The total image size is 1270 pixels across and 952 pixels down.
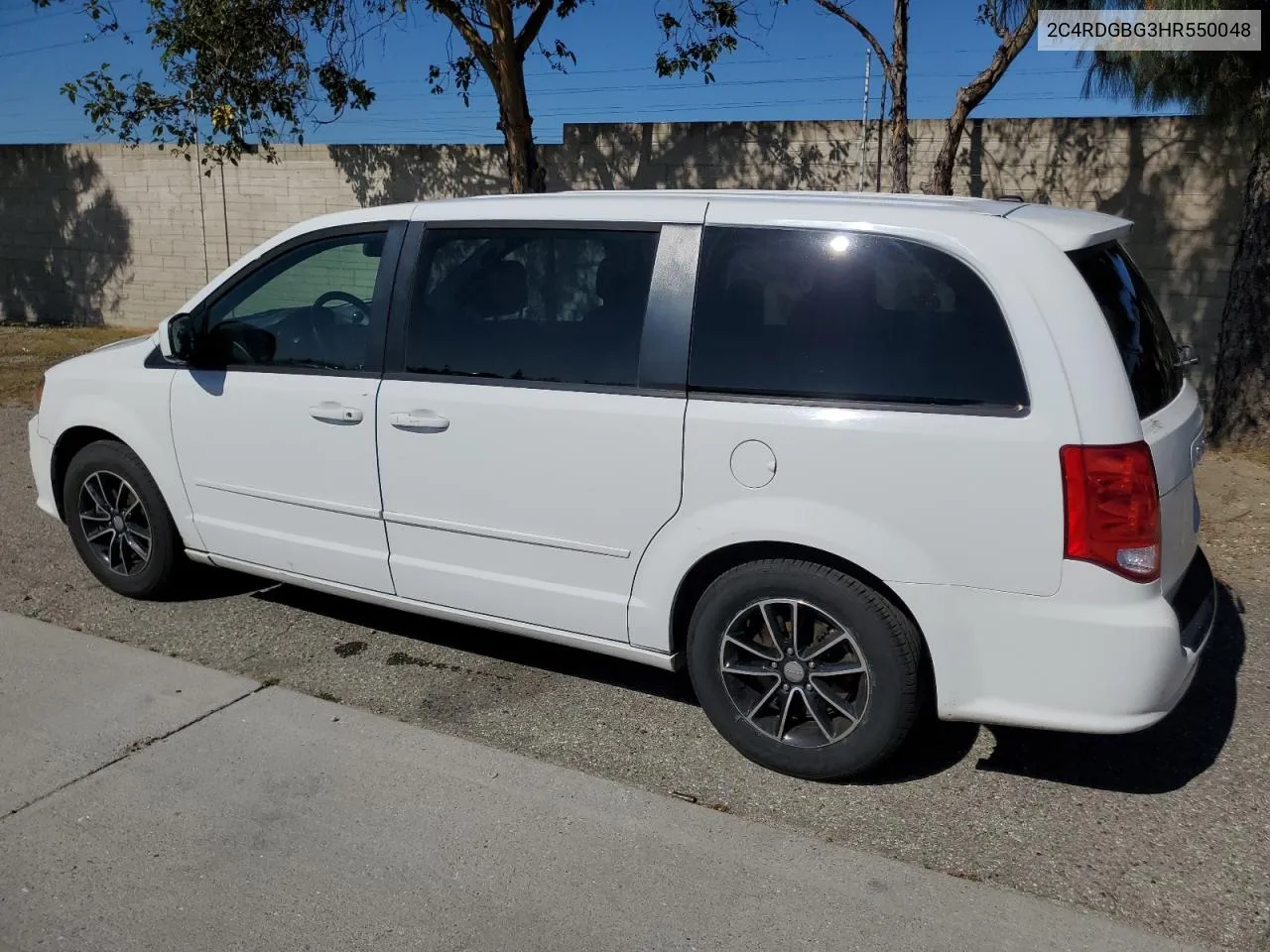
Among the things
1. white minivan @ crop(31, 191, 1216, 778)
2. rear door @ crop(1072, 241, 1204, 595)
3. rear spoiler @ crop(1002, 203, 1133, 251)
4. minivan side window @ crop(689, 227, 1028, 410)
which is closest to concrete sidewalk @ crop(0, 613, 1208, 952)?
white minivan @ crop(31, 191, 1216, 778)

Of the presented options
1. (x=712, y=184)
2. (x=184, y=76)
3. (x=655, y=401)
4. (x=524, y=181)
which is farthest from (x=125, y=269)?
(x=655, y=401)

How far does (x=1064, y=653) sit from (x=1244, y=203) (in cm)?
633

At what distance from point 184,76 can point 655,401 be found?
30.6 feet

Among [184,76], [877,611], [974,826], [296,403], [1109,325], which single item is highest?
[184,76]

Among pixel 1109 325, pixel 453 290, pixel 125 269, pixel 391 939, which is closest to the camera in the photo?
pixel 391 939

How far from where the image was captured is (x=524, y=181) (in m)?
11.1

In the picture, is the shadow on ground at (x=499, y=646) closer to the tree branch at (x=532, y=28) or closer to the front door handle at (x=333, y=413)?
the front door handle at (x=333, y=413)

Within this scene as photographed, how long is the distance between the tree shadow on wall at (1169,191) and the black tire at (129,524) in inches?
295

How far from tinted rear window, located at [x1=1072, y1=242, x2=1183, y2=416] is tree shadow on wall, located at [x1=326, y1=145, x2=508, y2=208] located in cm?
934

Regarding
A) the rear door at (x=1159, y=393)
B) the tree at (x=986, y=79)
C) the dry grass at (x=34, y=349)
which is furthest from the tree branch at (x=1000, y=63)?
the dry grass at (x=34, y=349)

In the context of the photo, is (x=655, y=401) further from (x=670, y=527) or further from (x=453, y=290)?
(x=453, y=290)

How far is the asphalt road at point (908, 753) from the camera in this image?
3371 millimetres

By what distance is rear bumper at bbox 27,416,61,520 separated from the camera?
5625 millimetres

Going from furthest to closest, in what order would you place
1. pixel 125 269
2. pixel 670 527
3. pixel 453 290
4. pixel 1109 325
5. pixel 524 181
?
1. pixel 125 269
2. pixel 524 181
3. pixel 453 290
4. pixel 670 527
5. pixel 1109 325
